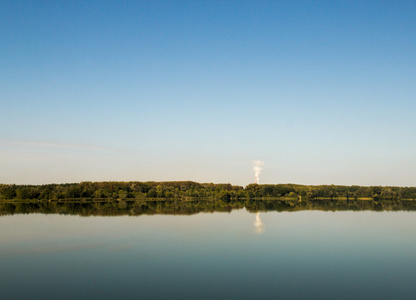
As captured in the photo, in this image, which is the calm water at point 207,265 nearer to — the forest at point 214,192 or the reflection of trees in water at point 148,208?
the reflection of trees in water at point 148,208

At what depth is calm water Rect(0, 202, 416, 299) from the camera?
10.2 metres

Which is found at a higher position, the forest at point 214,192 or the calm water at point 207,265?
the forest at point 214,192

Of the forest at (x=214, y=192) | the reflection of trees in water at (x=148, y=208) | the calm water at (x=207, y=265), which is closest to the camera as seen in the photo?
the calm water at (x=207, y=265)

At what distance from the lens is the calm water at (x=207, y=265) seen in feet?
33.4

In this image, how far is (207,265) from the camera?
13.3 meters

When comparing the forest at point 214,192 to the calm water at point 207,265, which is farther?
the forest at point 214,192

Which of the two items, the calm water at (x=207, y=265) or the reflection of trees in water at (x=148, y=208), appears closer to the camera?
the calm water at (x=207, y=265)

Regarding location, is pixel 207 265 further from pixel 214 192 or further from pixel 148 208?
pixel 214 192

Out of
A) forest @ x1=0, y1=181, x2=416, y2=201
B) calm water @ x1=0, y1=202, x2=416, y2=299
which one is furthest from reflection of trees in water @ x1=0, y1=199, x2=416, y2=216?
forest @ x1=0, y1=181, x2=416, y2=201

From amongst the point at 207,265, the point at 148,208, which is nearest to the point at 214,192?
the point at 148,208

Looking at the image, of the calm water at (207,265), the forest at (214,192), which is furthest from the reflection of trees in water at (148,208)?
the forest at (214,192)

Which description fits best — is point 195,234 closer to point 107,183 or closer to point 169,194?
point 169,194

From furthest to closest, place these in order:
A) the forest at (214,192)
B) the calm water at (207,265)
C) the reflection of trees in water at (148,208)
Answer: the forest at (214,192), the reflection of trees in water at (148,208), the calm water at (207,265)

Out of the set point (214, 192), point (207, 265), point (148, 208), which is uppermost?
point (214, 192)
